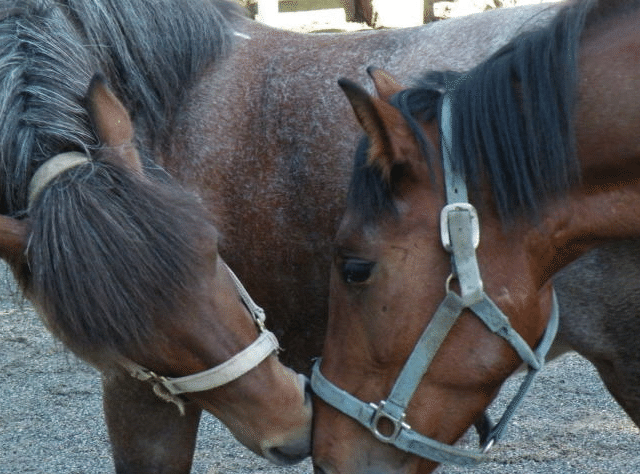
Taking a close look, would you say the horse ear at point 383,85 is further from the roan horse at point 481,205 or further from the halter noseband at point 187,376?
the halter noseband at point 187,376

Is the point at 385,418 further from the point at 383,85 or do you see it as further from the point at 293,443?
the point at 383,85

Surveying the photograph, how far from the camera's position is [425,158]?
6.56 feet

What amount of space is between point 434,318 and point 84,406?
9.87 ft

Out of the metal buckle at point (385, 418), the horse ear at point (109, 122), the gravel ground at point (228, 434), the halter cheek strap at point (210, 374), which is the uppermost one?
the horse ear at point (109, 122)

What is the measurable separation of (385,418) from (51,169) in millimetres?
871

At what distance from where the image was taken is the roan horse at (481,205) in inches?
78.0

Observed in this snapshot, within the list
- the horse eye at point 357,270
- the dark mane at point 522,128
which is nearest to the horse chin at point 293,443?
the horse eye at point 357,270

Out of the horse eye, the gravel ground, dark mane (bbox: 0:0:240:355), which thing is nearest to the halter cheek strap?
dark mane (bbox: 0:0:240:355)

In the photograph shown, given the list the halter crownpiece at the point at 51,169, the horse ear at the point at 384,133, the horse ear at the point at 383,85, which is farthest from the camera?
the horse ear at the point at 383,85

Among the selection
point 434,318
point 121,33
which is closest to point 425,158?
point 434,318

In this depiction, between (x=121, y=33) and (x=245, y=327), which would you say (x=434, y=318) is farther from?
(x=121, y=33)

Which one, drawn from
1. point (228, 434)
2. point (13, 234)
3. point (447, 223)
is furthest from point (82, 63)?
point (228, 434)

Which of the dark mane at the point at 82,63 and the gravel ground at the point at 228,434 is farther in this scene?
the gravel ground at the point at 228,434

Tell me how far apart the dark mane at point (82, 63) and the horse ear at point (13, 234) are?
12cm
